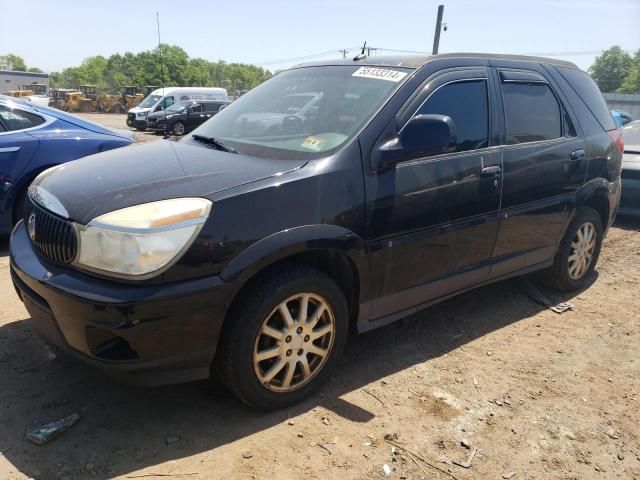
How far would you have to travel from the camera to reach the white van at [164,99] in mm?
25953

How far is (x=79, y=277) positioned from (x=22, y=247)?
28.9 inches

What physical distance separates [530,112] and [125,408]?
3350 millimetres

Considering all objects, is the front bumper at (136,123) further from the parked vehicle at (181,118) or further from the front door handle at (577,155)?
the front door handle at (577,155)

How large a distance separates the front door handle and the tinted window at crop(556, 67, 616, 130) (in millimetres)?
543

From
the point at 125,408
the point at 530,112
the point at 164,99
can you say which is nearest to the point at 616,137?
the point at 530,112

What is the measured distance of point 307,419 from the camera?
2.79 meters

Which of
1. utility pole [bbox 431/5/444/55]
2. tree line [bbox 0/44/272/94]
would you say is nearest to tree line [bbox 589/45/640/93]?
tree line [bbox 0/44/272/94]

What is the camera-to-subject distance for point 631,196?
7.02m

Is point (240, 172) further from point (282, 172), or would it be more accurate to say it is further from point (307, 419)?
point (307, 419)

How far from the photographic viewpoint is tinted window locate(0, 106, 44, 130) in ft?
17.0

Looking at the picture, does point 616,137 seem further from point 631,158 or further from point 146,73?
point 146,73

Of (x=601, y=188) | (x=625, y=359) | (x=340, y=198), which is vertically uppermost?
(x=340, y=198)

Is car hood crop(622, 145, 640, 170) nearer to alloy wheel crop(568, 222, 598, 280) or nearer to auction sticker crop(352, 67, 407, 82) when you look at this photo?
alloy wheel crop(568, 222, 598, 280)

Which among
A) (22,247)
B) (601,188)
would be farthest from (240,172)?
(601,188)
